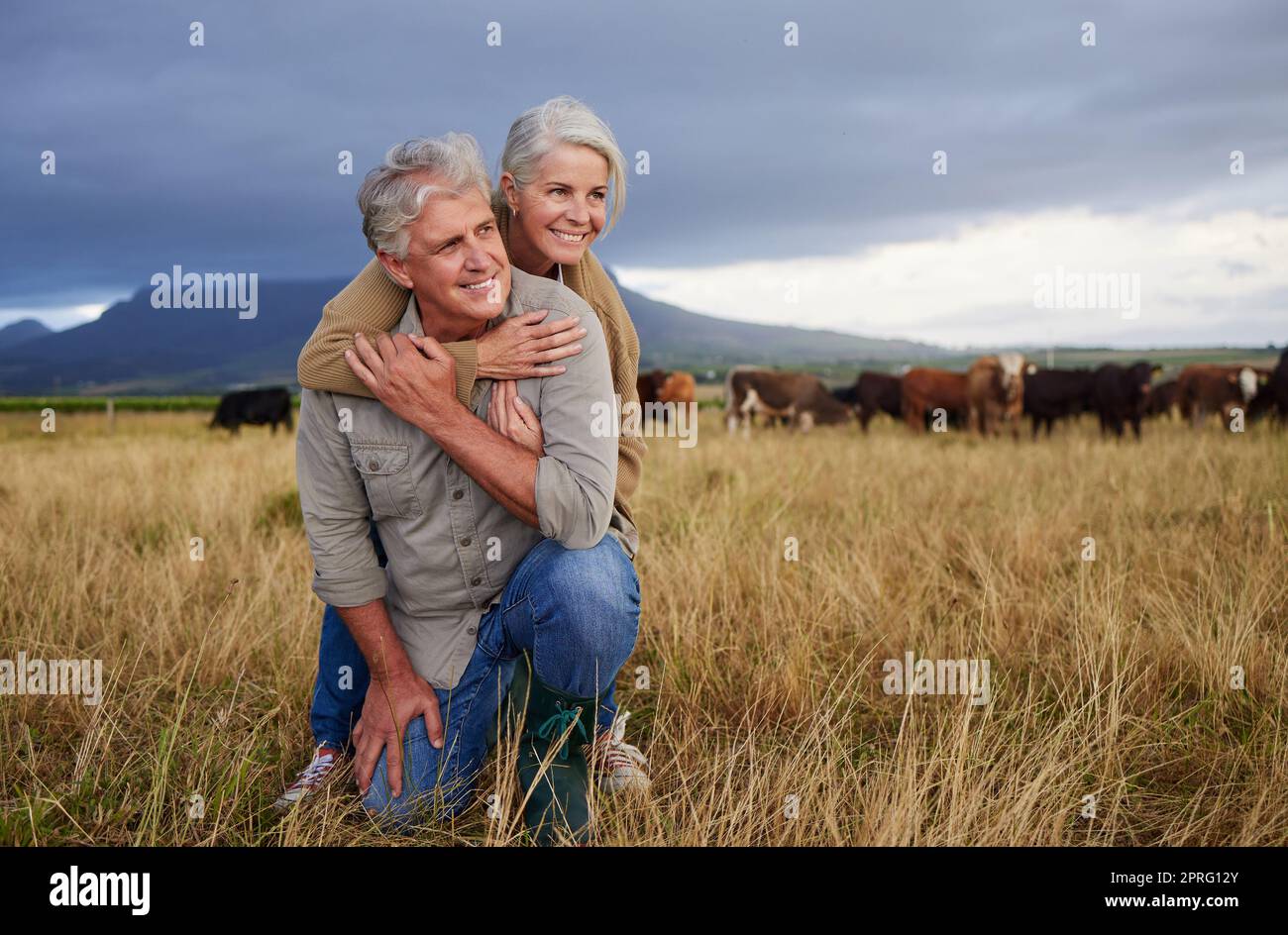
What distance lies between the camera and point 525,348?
2.42 meters

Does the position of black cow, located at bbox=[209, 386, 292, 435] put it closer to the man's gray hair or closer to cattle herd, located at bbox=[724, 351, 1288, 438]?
cattle herd, located at bbox=[724, 351, 1288, 438]

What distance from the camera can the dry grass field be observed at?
2.46 m

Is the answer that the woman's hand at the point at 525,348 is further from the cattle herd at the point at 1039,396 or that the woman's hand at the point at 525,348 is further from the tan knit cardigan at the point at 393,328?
the cattle herd at the point at 1039,396

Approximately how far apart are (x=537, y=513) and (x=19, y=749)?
78.7 inches

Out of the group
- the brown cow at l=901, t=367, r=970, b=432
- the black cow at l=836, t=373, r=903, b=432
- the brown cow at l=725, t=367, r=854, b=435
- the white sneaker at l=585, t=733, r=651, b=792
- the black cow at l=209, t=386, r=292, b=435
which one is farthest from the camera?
the black cow at l=209, t=386, r=292, b=435

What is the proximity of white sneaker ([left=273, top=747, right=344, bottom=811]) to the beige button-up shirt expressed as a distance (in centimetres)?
40

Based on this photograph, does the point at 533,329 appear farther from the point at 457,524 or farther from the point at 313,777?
the point at 313,777

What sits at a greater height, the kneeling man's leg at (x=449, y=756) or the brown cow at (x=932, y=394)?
the brown cow at (x=932, y=394)

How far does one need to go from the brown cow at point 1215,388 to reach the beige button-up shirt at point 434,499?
18.3 metres

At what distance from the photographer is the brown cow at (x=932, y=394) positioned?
20.4 m
